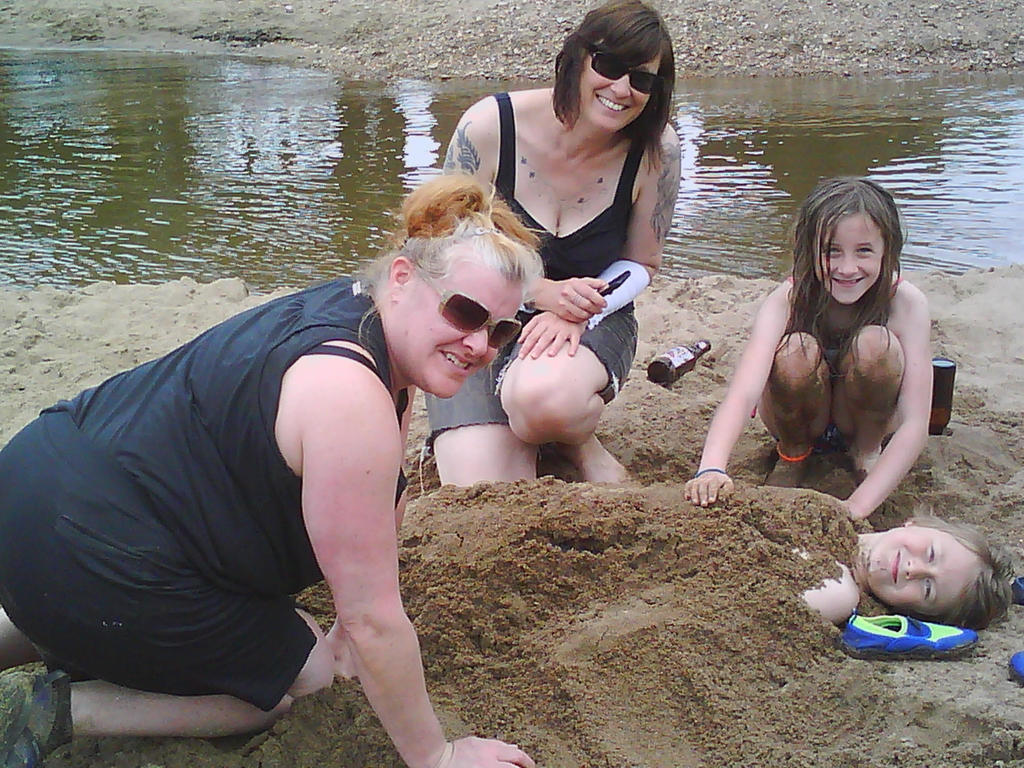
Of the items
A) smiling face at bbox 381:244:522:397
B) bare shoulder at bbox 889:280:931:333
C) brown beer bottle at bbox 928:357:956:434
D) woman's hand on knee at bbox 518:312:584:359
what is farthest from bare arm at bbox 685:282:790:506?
smiling face at bbox 381:244:522:397

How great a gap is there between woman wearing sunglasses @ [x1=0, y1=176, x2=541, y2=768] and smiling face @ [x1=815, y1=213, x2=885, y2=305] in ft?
4.76

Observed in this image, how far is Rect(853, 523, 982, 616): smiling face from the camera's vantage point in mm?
2396

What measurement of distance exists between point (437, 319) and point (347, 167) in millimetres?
6728

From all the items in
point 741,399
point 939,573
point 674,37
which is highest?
point 674,37

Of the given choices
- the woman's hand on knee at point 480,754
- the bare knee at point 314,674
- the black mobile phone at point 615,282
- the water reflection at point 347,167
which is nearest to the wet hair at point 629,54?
the black mobile phone at point 615,282

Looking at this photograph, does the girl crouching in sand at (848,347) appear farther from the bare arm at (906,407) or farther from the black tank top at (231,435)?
the black tank top at (231,435)

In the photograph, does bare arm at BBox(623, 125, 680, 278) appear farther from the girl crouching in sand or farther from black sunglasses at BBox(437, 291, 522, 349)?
black sunglasses at BBox(437, 291, 522, 349)

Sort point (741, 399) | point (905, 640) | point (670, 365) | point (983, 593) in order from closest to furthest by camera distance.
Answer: point (905, 640) → point (983, 593) → point (741, 399) → point (670, 365)

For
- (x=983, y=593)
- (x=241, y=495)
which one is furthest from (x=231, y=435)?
(x=983, y=593)

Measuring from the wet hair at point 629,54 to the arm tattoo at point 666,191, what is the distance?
2.2 inches

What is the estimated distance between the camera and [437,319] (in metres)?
1.71

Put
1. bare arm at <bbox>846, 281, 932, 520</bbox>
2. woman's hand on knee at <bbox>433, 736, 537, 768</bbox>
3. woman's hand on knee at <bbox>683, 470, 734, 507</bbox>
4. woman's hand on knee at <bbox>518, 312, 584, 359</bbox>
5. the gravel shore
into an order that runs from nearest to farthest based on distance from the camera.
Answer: woman's hand on knee at <bbox>433, 736, 537, 768</bbox> → woman's hand on knee at <bbox>683, 470, 734, 507</bbox> → bare arm at <bbox>846, 281, 932, 520</bbox> → woman's hand on knee at <bbox>518, 312, 584, 359</bbox> → the gravel shore

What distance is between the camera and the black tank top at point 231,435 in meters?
1.66

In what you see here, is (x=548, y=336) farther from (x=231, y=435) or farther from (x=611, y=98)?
(x=231, y=435)
